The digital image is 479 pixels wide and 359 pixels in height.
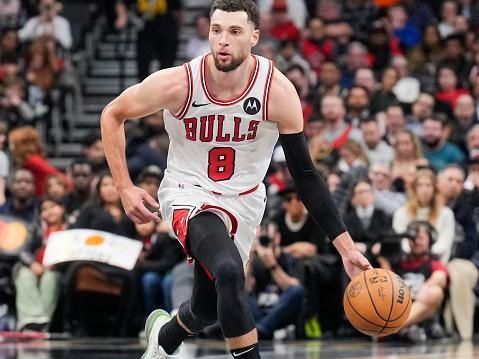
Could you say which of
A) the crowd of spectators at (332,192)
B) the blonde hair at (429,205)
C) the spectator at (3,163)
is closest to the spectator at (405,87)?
the crowd of spectators at (332,192)

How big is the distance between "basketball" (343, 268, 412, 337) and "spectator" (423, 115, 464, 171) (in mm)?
7529

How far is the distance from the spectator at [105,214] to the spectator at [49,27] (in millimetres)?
6044

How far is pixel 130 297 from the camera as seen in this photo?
13.5m

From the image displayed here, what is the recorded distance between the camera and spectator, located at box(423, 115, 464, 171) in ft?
50.1

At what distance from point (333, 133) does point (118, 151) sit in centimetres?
827

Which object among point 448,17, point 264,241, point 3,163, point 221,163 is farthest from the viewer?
point 448,17

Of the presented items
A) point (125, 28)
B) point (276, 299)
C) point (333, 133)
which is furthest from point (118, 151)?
point (125, 28)

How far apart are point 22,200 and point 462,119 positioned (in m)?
5.31

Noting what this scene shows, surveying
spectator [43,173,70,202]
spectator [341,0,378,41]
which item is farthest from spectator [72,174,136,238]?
spectator [341,0,378,41]

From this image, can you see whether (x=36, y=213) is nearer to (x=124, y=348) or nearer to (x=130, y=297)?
(x=130, y=297)

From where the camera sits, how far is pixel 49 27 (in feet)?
63.8

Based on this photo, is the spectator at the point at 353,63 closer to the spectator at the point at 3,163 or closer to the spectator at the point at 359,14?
the spectator at the point at 359,14

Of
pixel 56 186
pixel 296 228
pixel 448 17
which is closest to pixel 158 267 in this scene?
pixel 296 228

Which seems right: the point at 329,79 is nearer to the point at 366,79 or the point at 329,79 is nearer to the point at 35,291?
the point at 366,79
